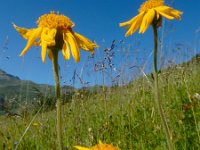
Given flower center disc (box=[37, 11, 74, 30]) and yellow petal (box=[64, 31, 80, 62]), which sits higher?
flower center disc (box=[37, 11, 74, 30])

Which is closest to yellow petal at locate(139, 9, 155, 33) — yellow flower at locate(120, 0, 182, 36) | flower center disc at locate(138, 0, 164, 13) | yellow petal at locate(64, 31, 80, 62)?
yellow flower at locate(120, 0, 182, 36)

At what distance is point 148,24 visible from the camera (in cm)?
210

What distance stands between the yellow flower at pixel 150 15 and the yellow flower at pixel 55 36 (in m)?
0.51

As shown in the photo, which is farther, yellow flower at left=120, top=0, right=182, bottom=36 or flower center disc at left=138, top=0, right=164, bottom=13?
flower center disc at left=138, top=0, right=164, bottom=13

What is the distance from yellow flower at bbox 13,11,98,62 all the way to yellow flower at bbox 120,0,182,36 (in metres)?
0.51

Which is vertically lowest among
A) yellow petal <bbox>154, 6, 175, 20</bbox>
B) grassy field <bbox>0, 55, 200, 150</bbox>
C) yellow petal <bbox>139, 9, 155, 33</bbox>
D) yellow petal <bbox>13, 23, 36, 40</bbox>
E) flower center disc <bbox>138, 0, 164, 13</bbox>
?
grassy field <bbox>0, 55, 200, 150</bbox>

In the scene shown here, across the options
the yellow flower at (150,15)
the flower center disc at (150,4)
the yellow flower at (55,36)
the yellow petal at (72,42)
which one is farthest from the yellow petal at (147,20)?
the yellow petal at (72,42)

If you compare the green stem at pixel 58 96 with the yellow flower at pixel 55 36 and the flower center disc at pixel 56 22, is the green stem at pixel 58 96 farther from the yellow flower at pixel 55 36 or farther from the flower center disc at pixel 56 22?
the flower center disc at pixel 56 22

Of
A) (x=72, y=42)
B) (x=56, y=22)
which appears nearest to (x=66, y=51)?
(x=72, y=42)

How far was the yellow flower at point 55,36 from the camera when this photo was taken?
1.58 meters

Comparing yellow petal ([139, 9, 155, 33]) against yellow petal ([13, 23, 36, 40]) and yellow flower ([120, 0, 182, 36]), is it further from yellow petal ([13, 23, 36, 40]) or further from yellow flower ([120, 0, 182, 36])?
yellow petal ([13, 23, 36, 40])

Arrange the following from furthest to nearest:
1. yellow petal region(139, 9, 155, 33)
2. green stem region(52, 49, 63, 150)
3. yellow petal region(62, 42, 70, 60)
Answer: yellow petal region(139, 9, 155, 33) < yellow petal region(62, 42, 70, 60) < green stem region(52, 49, 63, 150)

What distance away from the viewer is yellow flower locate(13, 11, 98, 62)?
158 cm

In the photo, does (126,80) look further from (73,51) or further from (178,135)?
(73,51)
